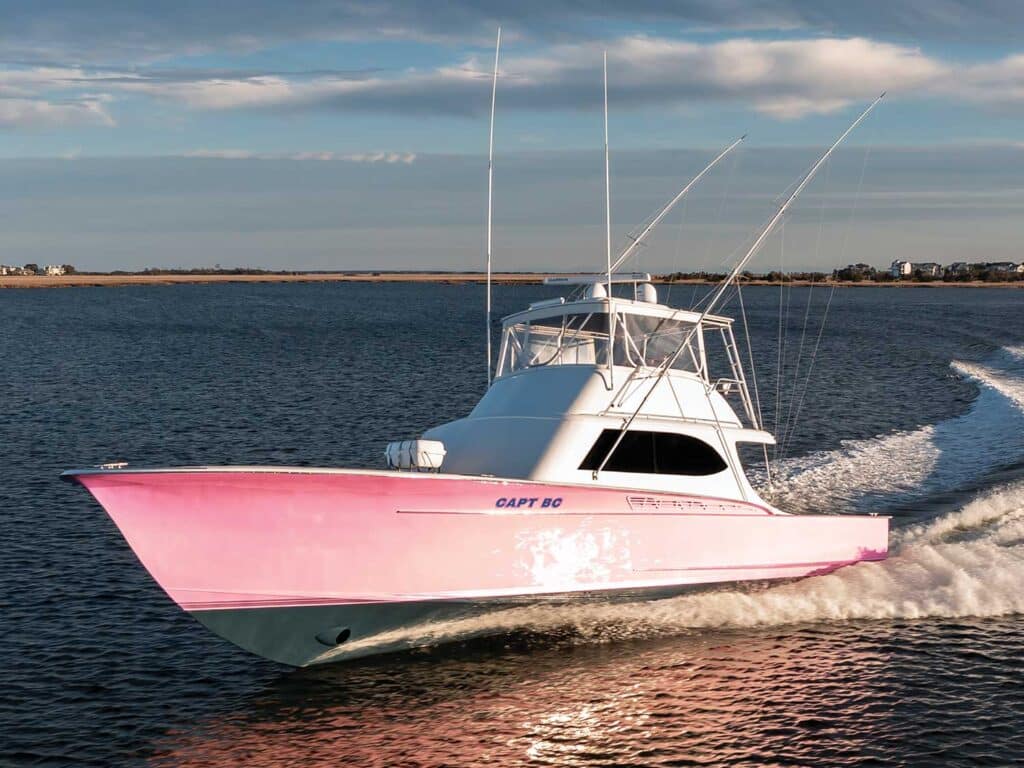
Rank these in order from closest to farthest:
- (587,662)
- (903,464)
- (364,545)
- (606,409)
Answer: (364,545)
(587,662)
(606,409)
(903,464)

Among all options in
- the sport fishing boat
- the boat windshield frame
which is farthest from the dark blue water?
the boat windshield frame

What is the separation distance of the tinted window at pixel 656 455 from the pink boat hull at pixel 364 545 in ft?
2.54

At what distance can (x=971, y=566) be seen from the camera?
1744cm

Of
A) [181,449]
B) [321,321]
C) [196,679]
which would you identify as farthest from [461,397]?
[321,321]

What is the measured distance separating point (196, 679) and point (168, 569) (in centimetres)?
219

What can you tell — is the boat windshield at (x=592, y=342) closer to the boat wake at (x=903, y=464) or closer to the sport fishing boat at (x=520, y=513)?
the sport fishing boat at (x=520, y=513)

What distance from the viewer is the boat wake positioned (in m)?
22.6

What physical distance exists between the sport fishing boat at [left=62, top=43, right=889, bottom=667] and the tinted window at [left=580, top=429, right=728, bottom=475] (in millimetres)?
26

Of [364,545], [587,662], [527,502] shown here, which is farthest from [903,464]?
[364,545]

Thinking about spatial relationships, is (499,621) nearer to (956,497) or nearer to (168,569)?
(168,569)

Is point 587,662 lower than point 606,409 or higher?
lower

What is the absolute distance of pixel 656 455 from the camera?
15188 mm

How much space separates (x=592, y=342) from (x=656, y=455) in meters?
2.57

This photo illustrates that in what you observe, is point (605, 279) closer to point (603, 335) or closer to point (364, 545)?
point (603, 335)
